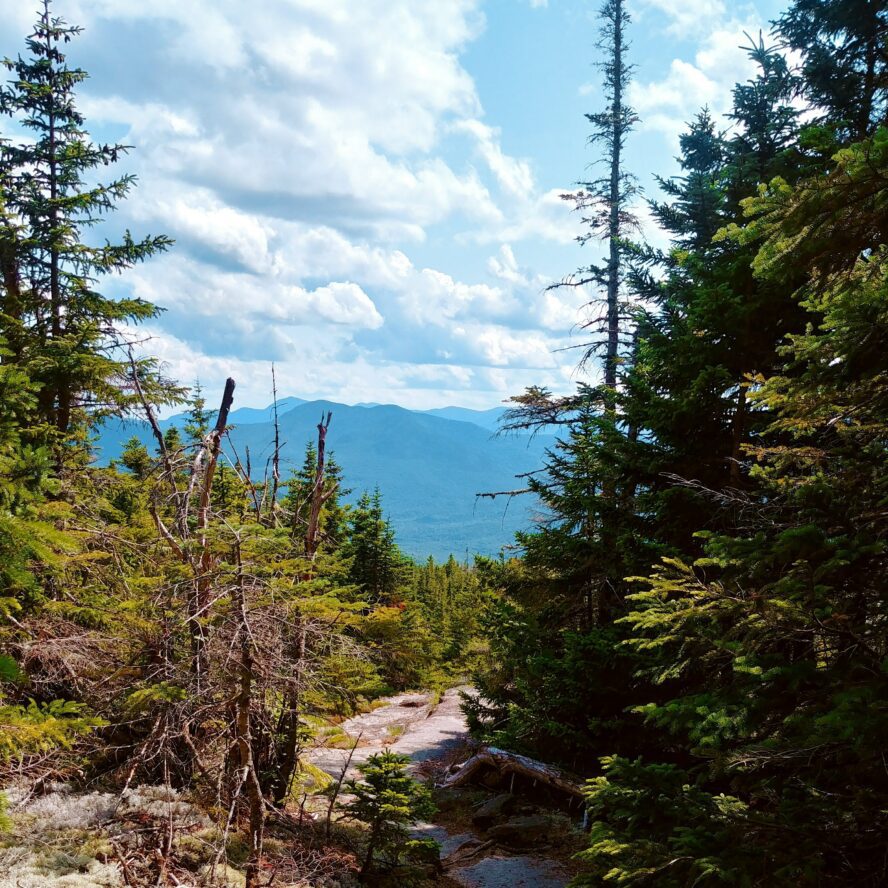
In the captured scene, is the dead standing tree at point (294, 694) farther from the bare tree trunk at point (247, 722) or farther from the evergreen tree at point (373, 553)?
the evergreen tree at point (373, 553)

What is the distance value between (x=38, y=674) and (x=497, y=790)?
30.0ft

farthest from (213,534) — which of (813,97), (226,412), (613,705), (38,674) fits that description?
(813,97)

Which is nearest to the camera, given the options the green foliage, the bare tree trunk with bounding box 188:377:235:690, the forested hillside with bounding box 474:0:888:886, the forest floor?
the forested hillside with bounding box 474:0:888:886

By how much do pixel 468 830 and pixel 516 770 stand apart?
1.42 meters

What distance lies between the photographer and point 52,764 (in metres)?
8.95

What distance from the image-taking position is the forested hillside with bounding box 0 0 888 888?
399cm

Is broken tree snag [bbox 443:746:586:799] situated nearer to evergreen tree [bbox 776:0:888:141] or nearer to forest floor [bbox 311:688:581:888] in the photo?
forest floor [bbox 311:688:581:888]

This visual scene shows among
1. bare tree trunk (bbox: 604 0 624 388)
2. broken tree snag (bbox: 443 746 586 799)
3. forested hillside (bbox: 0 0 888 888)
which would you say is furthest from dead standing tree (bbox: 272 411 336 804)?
bare tree trunk (bbox: 604 0 624 388)

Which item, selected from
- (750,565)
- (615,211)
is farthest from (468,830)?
(615,211)

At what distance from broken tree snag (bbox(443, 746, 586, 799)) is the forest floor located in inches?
15.7

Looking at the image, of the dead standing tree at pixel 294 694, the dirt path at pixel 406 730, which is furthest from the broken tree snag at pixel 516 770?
the dead standing tree at pixel 294 694

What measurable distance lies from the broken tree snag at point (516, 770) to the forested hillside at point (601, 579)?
1.15 ft

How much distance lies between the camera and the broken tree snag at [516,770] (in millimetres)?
10656

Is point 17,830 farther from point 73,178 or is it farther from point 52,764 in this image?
point 73,178
